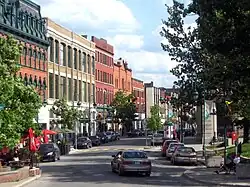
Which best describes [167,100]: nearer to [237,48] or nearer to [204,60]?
[204,60]

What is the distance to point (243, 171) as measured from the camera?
95.5ft

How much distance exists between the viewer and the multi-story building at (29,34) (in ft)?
209

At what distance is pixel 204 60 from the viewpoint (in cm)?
3994

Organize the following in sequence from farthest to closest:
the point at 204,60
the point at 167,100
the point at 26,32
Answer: the point at 26,32 < the point at 167,100 < the point at 204,60

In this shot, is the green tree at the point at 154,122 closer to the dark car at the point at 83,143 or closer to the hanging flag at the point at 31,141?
the dark car at the point at 83,143

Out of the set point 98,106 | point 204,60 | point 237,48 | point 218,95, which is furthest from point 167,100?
point 98,106

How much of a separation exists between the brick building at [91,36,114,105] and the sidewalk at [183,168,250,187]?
75.3 metres

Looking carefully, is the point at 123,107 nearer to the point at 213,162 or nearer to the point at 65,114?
the point at 65,114

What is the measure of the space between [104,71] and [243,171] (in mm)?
86841

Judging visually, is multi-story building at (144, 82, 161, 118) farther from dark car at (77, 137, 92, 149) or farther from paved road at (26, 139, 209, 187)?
paved road at (26, 139, 209, 187)

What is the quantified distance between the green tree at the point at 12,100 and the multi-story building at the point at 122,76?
93.2 meters

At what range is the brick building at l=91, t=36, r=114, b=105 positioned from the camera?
361 ft

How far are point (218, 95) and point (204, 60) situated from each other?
494 cm

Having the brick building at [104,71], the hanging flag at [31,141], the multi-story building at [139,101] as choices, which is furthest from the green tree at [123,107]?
the hanging flag at [31,141]
